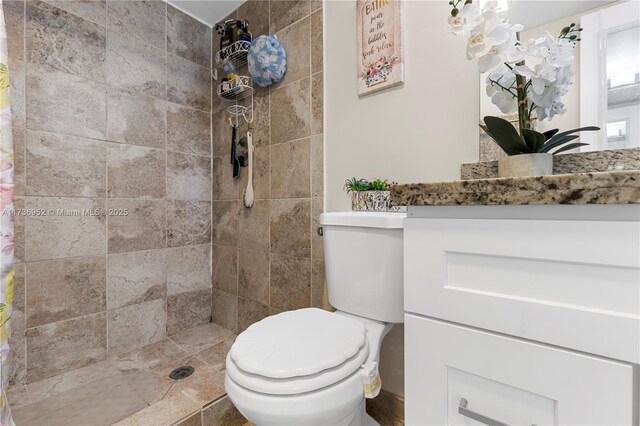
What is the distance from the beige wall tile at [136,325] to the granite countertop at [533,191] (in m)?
1.74

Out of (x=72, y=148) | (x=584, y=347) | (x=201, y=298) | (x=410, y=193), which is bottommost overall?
(x=201, y=298)

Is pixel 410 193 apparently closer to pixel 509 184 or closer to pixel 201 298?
pixel 509 184

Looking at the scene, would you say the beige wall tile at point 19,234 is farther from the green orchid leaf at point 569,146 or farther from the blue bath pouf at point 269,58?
the green orchid leaf at point 569,146

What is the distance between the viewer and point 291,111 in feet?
5.11

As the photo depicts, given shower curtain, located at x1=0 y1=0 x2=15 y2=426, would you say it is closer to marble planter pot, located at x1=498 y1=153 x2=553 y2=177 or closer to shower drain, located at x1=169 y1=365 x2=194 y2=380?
shower drain, located at x1=169 y1=365 x2=194 y2=380

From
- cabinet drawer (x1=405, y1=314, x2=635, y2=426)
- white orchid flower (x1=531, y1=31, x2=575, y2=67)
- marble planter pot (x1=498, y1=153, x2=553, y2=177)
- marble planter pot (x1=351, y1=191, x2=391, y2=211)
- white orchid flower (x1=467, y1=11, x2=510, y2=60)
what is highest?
white orchid flower (x1=467, y1=11, x2=510, y2=60)

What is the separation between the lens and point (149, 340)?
1.73 meters

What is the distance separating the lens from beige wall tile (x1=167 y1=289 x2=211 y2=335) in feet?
6.04

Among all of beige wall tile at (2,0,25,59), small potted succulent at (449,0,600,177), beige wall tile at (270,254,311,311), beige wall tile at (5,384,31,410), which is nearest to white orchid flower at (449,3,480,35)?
small potted succulent at (449,0,600,177)

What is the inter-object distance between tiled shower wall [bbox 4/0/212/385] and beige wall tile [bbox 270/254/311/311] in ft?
2.26

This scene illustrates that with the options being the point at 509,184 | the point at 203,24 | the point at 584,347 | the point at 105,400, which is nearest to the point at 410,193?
the point at 509,184

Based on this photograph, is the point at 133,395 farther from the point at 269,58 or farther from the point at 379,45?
the point at 379,45

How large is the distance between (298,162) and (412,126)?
61 cm

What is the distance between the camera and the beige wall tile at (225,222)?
188 cm
